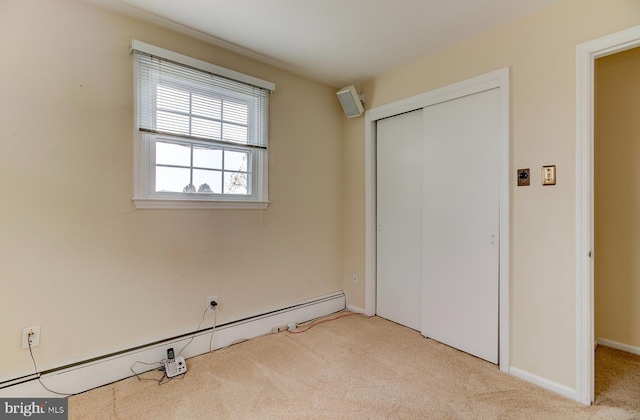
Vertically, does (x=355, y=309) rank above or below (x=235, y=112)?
below

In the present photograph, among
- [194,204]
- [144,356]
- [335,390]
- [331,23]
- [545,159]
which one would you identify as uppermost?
[331,23]

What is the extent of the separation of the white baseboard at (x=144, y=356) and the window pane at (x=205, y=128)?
1.54m

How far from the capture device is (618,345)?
241cm

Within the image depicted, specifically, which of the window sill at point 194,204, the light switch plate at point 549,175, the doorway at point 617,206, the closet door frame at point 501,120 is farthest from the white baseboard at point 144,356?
the doorway at point 617,206

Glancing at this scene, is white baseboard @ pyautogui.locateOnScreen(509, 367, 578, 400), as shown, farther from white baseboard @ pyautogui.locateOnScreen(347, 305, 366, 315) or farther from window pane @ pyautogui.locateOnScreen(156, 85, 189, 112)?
window pane @ pyautogui.locateOnScreen(156, 85, 189, 112)

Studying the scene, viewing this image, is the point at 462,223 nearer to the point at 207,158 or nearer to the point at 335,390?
the point at 335,390

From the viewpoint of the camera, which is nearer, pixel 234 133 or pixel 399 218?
pixel 234 133

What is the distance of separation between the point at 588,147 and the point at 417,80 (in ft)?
4.58

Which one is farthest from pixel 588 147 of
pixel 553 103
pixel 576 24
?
pixel 576 24

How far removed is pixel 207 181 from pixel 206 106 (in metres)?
0.59

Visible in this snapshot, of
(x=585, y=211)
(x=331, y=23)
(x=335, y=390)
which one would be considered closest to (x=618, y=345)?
(x=585, y=211)

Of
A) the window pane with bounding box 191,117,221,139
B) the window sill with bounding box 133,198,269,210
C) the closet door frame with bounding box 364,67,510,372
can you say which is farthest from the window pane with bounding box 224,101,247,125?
the closet door frame with bounding box 364,67,510,372

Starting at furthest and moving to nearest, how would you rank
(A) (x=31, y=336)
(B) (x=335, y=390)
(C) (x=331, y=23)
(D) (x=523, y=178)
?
1. (C) (x=331, y=23)
2. (D) (x=523, y=178)
3. (B) (x=335, y=390)
4. (A) (x=31, y=336)

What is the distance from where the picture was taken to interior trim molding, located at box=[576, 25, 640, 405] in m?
1.75
